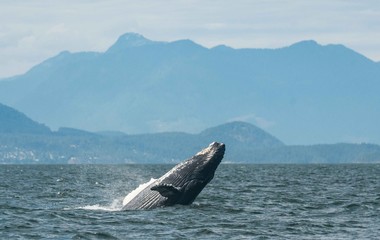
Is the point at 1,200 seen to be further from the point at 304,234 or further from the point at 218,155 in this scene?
the point at 304,234

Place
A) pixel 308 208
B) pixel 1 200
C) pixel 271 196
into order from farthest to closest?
pixel 271 196 → pixel 1 200 → pixel 308 208

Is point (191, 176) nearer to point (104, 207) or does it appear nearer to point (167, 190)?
point (167, 190)

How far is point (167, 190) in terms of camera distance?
23.6 metres

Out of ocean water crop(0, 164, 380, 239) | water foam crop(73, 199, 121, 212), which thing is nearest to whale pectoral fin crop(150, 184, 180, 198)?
ocean water crop(0, 164, 380, 239)

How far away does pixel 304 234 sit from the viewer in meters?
22.8

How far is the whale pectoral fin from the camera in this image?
23.0m

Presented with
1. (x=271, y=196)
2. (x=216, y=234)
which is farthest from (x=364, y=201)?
(x=216, y=234)

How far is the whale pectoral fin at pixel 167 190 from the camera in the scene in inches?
906

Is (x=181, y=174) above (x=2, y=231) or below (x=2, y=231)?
above

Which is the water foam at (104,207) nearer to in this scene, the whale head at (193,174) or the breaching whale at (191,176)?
the breaching whale at (191,176)

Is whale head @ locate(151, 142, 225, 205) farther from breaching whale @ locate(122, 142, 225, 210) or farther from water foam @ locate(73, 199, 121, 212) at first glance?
water foam @ locate(73, 199, 121, 212)

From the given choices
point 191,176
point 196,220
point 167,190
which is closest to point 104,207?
point 196,220

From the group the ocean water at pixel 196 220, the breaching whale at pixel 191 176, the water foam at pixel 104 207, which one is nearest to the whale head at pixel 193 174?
Result: the breaching whale at pixel 191 176

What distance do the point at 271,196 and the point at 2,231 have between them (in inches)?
715
